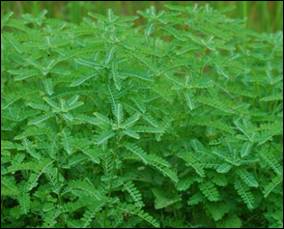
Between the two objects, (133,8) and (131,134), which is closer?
(131,134)

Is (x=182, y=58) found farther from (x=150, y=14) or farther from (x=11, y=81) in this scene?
(x=11, y=81)

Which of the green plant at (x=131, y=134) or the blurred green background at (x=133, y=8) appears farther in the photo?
the blurred green background at (x=133, y=8)

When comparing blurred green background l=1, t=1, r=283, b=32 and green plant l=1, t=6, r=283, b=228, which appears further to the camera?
blurred green background l=1, t=1, r=283, b=32

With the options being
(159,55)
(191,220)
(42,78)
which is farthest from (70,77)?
(191,220)

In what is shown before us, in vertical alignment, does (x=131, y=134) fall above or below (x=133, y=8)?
below
